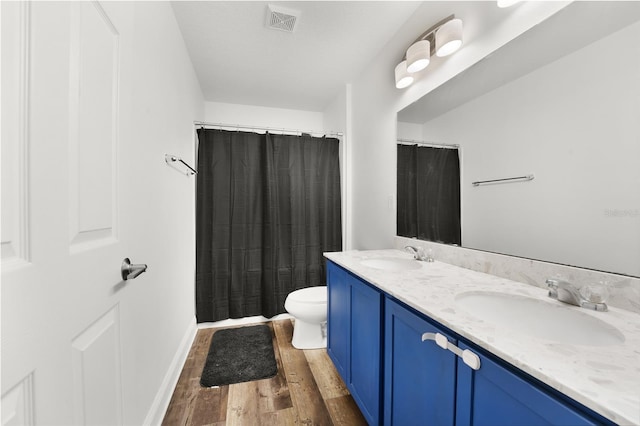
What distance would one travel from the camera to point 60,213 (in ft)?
1.80

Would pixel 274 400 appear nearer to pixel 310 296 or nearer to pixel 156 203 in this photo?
pixel 310 296

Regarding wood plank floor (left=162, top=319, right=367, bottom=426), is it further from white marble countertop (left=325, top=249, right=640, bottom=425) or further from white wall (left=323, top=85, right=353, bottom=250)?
white wall (left=323, top=85, right=353, bottom=250)

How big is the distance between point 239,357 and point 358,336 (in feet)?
3.65

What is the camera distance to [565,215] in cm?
91

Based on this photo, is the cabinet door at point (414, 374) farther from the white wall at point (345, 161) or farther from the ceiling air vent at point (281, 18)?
the ceiling air vent at point (281, 18)

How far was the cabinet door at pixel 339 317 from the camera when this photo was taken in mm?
1402

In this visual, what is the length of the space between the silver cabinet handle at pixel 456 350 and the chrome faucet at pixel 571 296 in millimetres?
452

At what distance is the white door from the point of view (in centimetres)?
43

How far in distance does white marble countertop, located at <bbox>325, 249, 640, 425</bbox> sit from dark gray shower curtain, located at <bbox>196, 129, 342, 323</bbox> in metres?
1.59

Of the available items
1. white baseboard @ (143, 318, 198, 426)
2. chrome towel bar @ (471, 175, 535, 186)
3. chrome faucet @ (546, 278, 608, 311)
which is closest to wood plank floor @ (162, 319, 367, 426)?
white baseboard @ (143, 318, 198, 426)

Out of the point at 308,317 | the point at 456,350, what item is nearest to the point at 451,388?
the point at 456,350

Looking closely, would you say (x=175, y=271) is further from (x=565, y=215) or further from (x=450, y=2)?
(x=450, y=2)

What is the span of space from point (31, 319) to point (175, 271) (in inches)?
53.5

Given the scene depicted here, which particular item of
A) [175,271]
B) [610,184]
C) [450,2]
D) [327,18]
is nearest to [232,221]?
[175,271]
